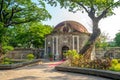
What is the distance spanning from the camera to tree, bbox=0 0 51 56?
2725 centimetres

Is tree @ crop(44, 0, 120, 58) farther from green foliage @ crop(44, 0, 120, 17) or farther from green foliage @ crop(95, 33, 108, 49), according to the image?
green foliage @ crop(95, 33, 108, 49)

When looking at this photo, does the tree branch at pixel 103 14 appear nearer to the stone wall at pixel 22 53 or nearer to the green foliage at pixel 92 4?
the green foliage at pixel 92 4

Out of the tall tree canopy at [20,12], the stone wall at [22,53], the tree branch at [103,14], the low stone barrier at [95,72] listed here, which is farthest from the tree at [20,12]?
the stone wall at [22,53]

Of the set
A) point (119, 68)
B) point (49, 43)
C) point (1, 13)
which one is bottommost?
point (119, 68)

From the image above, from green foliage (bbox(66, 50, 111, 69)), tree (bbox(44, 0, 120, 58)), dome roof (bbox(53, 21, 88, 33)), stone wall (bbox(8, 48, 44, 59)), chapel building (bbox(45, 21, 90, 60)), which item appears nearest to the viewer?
green foliage (bbox(66, 50, 111, 69))

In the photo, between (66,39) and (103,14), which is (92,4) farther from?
(66,39)

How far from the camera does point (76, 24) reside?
4328 centimetres

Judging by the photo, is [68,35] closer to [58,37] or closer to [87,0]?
[58,37]

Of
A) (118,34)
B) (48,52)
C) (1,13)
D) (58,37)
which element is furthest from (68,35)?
(118,34)

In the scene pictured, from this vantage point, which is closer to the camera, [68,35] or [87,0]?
[87,0]

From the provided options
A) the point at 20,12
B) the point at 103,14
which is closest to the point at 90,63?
the point at 103,14

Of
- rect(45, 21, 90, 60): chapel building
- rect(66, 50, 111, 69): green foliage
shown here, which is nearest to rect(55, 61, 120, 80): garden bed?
rect(66, 50, 111, 69): green foliage

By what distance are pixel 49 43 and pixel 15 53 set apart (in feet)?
25.2

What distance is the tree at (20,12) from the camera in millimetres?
27250
